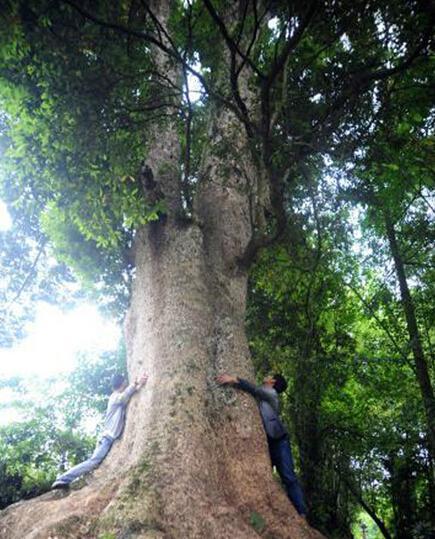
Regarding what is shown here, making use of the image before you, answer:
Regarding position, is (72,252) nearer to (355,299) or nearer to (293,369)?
(293,369)

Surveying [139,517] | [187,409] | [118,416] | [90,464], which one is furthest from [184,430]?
[90,464]

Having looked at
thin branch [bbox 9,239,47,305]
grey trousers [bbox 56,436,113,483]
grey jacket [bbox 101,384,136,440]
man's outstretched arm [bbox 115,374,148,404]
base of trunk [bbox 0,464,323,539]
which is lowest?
base of trunk [bbox 0,464,323,539]

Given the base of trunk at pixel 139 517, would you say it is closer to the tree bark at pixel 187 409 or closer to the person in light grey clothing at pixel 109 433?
the tree bark at pixel 187 409

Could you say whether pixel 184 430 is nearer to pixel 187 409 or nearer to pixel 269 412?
pixel 187 409

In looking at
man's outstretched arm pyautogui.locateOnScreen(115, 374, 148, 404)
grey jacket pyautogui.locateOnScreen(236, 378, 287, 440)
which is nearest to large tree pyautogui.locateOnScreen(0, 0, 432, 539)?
man's outstretched arm pyautogui.locateOnScreen(115, 374, 148, 404)

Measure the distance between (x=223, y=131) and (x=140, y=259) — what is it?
89.5 inches

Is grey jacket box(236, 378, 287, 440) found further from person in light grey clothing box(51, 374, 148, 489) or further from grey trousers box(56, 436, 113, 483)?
grey trousers box(56, 436, 113, 483)

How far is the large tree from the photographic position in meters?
3.63

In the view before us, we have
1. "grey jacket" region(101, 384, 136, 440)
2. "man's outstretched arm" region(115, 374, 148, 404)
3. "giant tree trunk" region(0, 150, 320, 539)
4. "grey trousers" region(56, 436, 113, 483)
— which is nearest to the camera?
"giant tree trunk" region(0, 150, 320, 539)

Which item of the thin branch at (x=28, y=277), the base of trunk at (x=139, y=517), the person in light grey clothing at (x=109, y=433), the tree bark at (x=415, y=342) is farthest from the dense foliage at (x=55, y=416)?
the tree bark at (x=415, y=342)

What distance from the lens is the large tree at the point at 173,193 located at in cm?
363

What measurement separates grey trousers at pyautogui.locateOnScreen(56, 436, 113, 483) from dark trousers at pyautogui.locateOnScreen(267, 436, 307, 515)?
1.93m

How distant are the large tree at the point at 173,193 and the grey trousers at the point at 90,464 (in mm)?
391

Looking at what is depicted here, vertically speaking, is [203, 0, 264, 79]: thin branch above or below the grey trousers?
above
